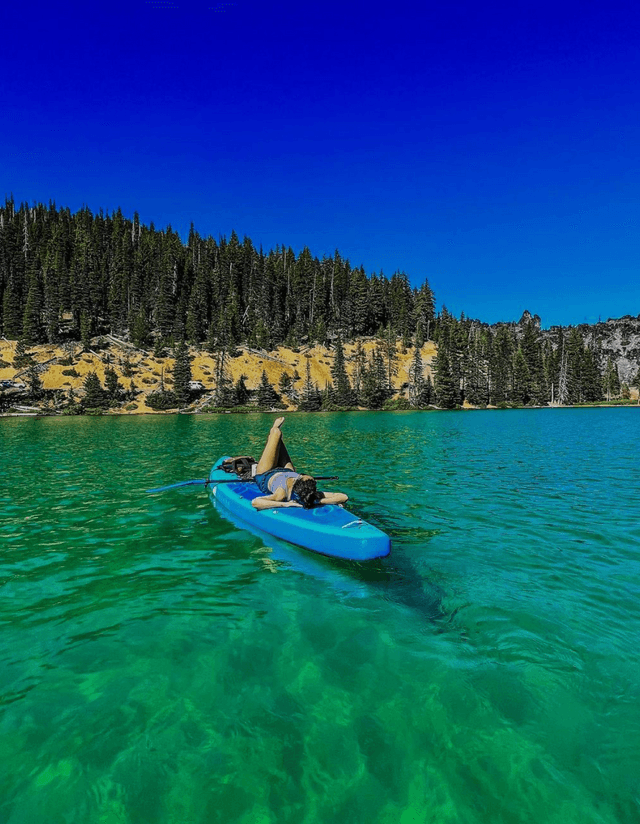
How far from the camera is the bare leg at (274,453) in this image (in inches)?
507

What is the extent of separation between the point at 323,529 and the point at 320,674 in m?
3.81

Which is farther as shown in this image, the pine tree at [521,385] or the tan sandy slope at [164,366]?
the pine tree at [521,385]

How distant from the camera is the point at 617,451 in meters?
27.8

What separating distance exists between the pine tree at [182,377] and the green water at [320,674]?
81.0 metres

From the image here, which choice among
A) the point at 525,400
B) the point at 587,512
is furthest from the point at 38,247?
the point at 587,512

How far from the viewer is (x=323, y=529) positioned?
32.2 ft

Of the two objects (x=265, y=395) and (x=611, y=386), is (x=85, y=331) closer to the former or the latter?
(x=265, y=395)

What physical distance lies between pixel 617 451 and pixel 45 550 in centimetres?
2972

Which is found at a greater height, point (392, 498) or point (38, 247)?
point (38, 247)

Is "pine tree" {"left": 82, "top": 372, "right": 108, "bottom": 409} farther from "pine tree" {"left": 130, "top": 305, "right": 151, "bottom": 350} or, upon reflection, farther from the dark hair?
the dark hair

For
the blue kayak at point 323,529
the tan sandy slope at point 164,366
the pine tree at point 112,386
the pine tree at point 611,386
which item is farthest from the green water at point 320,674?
the pine tree at point 611,386

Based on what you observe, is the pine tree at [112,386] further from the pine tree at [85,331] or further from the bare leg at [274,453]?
the bare leg at [274,453]

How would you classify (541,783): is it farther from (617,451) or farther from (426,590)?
(617,451)

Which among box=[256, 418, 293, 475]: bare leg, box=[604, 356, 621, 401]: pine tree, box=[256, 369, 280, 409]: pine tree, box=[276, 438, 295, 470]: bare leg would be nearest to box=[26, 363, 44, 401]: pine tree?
box=[256, 369, 280, 409]: pine tree
